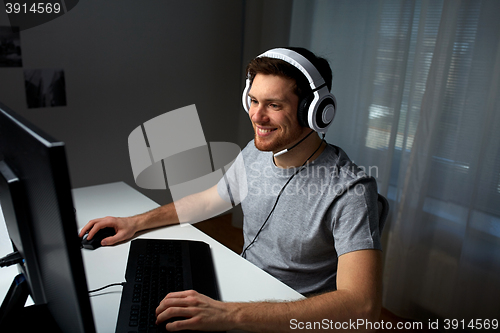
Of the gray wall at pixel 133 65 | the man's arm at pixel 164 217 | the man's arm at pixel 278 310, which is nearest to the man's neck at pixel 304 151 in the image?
the man's arm at pixel 164 217

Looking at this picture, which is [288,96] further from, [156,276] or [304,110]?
[156,276]

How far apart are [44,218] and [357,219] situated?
2.42 feet

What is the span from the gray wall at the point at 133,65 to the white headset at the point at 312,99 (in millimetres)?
1378

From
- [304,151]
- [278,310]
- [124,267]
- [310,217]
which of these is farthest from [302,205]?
[124,267]

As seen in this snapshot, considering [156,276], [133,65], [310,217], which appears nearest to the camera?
[156,276]

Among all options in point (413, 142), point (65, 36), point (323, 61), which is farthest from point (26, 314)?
point (65, 36)

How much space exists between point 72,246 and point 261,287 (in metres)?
0.61

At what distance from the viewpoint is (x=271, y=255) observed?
122 centimetres

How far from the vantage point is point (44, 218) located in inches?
20.5

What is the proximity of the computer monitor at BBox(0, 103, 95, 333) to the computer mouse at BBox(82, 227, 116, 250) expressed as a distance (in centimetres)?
45

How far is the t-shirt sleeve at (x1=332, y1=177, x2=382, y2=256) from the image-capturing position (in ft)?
3.17

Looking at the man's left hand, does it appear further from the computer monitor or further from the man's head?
the man's head

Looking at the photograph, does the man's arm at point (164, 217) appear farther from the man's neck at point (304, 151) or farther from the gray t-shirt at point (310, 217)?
the man's neck at point (304, 151)

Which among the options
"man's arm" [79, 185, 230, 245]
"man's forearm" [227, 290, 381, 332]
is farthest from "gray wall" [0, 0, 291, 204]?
"man's forearm" [227, 290, 381, 332]
